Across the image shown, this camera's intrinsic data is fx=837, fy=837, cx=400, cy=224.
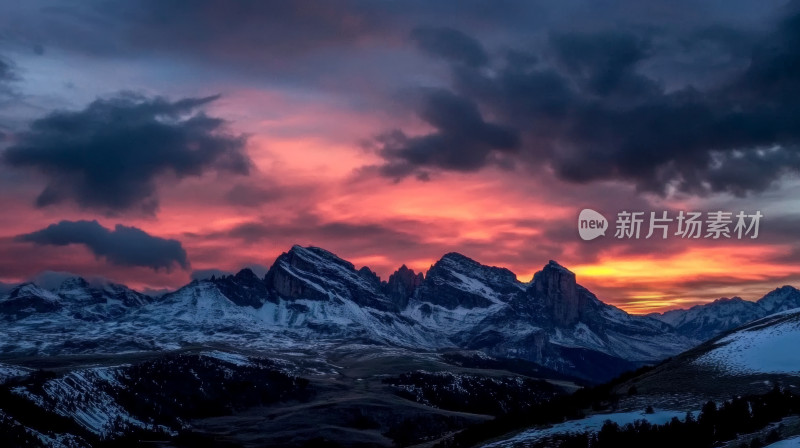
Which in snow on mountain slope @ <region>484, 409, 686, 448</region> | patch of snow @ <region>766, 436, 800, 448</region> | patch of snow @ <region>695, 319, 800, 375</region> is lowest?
snow on mountain slope @ <region>484, 409, 686, 448</region>

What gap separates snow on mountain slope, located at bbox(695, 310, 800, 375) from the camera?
412 ft

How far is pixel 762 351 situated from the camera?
13300 centimetres

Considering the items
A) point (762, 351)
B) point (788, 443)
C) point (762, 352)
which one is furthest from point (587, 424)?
point (762, 351)

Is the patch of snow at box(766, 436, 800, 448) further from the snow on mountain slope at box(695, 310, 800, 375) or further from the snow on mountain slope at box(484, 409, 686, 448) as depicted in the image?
the snow on mountain slope at box(695, 310, 800, 375)

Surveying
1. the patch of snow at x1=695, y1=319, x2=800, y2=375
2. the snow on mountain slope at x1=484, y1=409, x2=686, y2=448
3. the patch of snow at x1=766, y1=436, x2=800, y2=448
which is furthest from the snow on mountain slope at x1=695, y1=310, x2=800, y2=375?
the patch of snow at x1=766, y1=436, x2=800, y2=448

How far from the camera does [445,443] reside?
154625 mm

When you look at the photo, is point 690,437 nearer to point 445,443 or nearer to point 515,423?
point 515,423

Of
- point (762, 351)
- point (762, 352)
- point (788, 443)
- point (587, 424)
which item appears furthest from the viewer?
point (762, 351)

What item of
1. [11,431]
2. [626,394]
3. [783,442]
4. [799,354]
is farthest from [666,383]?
[11,431]

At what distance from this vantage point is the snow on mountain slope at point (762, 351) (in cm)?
12562

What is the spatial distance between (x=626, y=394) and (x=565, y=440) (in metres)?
24.4

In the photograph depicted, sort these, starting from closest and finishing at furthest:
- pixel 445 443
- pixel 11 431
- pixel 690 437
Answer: pixel 690 437 < pixel 445 443 < pixel 11 431

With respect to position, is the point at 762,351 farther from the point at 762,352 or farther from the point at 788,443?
the point at 788,443

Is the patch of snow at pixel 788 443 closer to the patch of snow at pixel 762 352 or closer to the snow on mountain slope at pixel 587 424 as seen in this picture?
the snow on mountain slope at pixel 587 424
